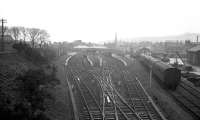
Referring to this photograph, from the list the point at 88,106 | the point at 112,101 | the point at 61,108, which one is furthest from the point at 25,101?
the point at 112,101

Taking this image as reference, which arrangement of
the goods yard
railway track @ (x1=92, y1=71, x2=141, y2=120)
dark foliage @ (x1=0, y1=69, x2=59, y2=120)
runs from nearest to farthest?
dark foliage @ (x1=0, y1=69, x2=59, y2=120)
railway track @ (x1=92, y1=71, x2=141, y2=120)
the goods yard

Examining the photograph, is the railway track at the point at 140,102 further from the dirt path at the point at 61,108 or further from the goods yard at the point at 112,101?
the dirt path at the point at 61,108

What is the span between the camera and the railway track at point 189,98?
1678cm

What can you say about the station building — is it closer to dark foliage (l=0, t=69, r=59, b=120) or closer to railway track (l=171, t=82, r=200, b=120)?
railway track (l=171, t=82, r=200, b=120)

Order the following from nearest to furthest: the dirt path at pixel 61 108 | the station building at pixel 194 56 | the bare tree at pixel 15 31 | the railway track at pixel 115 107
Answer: the dirt path at pixel 61 108 < the railway track at pixel 115 107 < the station building at pixel 194 56 < the bare tree at pixel 15 31

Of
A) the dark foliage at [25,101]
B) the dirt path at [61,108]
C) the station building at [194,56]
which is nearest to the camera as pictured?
the dark foliage at [25,101]

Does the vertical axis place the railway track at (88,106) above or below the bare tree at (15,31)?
below

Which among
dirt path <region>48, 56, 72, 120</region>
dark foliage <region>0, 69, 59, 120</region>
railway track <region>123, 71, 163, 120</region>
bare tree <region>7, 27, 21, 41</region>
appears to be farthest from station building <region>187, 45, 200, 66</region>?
bare tree <region>7, 27, 21, 41</region>

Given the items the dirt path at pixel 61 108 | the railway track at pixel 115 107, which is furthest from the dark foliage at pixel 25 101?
the railway track at pixel 115 107

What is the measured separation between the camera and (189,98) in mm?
20438

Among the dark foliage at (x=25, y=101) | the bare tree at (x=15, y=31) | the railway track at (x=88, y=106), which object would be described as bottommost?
the railway track at (x=88, y=106)

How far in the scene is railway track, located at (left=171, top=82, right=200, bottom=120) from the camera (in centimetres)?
1678

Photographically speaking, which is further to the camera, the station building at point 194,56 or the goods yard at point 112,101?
the station building at point 194,56

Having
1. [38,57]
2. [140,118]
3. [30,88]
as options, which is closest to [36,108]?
[30,88]
